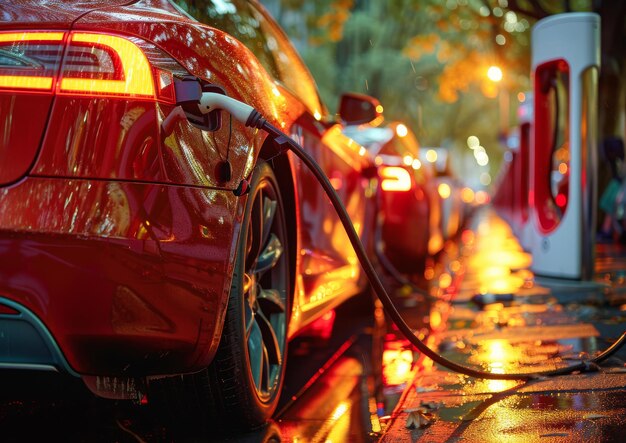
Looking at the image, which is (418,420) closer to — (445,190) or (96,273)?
(96,273)

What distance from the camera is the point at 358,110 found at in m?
5.82

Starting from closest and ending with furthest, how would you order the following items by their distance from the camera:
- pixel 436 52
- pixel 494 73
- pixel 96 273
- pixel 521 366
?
pixel 96 273
pixel 521 366
pixel 494 73
pixel 436 52

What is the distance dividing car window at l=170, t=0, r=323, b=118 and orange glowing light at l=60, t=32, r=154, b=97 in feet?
2.07

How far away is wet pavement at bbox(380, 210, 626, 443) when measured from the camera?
3559 mm

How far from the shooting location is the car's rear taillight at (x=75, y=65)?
276 centimetres

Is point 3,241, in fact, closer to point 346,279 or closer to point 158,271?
point 158,271

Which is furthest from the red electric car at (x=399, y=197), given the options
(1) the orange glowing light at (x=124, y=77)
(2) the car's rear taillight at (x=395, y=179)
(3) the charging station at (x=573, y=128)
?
(1) the orange glowing light at (x=124, y=77)

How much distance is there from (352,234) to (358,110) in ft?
6.72

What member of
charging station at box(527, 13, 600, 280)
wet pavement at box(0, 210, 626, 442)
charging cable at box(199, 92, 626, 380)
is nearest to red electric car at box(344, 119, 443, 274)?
charging station at box(527, 13, 600, 280)

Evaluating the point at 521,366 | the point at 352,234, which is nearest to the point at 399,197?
the point at 521,366

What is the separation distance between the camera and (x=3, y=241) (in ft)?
8.59

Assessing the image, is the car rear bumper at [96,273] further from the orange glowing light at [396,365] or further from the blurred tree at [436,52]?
the blurred tree at [436,52]

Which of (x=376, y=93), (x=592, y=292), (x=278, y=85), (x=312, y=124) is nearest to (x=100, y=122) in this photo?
(x=278, y=85)

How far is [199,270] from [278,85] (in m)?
1.35
